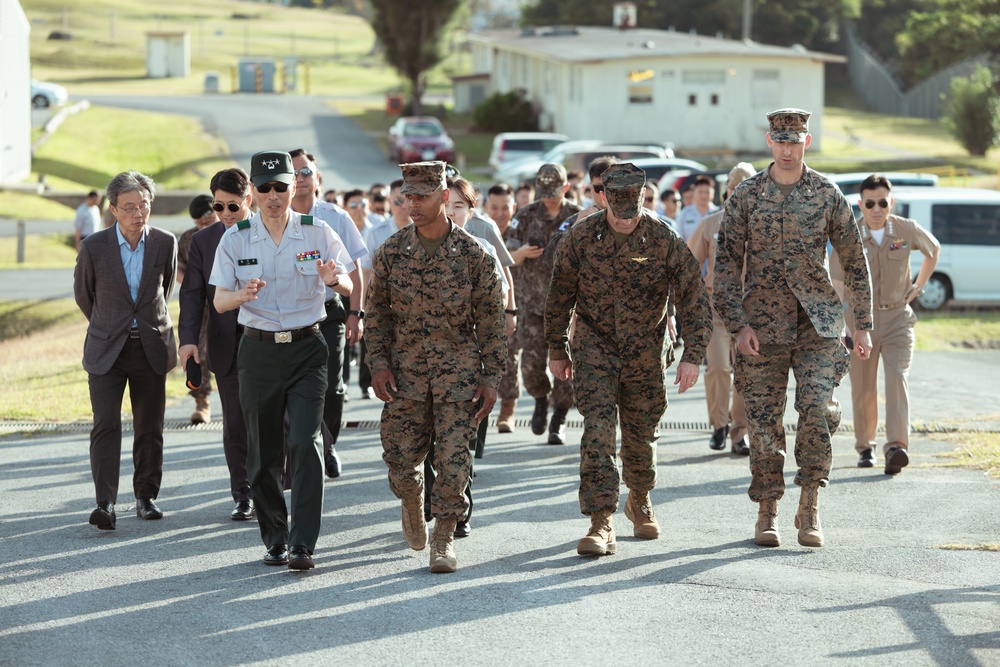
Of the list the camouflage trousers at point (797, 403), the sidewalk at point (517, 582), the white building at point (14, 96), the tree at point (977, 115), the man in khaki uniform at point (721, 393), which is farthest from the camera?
the tree at point (977, 115)

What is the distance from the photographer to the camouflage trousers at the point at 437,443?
6992 millimetres

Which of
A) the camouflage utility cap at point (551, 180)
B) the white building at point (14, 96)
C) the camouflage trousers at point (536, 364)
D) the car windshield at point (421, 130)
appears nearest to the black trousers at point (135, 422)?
the camouflage trousers at point (536, 364)

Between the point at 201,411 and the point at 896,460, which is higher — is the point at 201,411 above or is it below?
below

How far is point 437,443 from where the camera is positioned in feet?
23.1

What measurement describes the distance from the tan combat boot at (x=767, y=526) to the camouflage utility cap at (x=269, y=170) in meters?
3.09

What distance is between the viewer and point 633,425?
24.5 feet

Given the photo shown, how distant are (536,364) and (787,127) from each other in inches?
148

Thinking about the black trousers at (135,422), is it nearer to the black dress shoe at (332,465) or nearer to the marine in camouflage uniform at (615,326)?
the black dress shoe at (332,465)

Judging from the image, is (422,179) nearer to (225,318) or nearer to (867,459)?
(225,318)

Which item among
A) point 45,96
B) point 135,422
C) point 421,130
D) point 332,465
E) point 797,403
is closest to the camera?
point 797,403

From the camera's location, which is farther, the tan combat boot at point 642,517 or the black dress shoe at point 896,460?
the black dress shoe at point 896,460

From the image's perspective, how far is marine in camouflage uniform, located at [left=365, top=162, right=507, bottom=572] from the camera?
6.89 m

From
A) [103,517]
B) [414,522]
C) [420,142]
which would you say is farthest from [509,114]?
[414,522]

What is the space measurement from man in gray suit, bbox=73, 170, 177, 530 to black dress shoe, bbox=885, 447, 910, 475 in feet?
15.7
